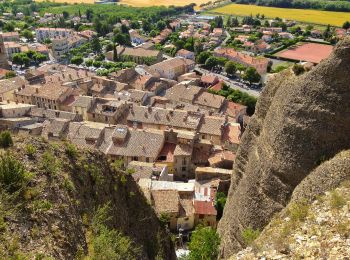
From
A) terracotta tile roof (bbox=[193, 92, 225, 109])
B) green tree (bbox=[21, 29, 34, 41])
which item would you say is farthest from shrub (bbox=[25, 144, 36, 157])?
green tree (bbox=[21, 29, 34, 41])

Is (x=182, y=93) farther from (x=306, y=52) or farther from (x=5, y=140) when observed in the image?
(x=306, y=52)

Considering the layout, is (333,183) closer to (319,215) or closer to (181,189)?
(319,215)

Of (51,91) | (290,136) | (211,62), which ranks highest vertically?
(290,136)

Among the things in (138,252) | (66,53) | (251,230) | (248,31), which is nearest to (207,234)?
(251,230)

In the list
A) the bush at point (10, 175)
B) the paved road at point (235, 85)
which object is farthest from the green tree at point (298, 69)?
the paved road at point (235, 85)

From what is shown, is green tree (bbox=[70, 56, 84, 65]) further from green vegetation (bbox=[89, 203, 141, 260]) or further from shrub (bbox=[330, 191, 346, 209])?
shrub (bbox=[330, 191, 346, 209])

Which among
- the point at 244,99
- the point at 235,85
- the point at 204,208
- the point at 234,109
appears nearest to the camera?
the point at 204,208

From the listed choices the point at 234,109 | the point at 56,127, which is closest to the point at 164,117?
the point at 234,109

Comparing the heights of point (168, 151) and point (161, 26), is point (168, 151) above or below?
below
